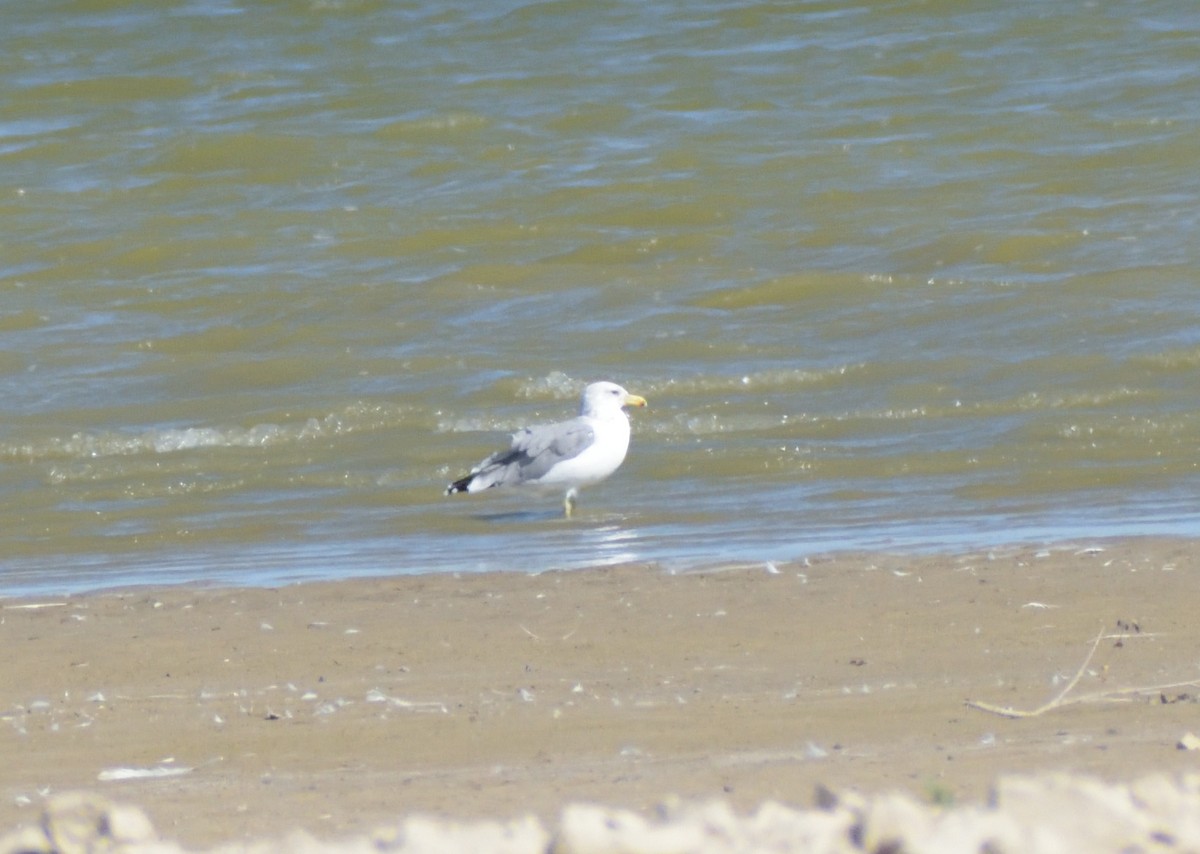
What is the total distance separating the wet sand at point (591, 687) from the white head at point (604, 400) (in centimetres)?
235

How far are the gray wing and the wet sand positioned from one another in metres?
1.92

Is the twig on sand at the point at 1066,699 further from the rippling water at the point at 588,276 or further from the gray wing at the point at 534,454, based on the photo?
the gray wing at the point at 534,454

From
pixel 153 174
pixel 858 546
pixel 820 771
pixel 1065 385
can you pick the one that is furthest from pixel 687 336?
pixel 820 771

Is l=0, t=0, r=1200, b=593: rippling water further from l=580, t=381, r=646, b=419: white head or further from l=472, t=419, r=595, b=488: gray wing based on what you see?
l=580, t=381, r=646, b=419: white head

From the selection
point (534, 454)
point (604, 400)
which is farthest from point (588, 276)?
point (534, 454)

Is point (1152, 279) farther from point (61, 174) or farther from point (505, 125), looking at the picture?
point (61, 174)

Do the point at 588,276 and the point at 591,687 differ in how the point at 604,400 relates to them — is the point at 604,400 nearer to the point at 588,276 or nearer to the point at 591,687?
the point at 591,687

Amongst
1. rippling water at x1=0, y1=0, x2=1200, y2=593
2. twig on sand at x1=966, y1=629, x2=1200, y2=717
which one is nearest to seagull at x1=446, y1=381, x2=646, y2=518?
rippling water at x1=0, y1=0, x2=1200, y2=593

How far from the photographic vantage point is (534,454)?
8523mm

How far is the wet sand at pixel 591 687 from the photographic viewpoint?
386 cm

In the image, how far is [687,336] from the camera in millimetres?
11453

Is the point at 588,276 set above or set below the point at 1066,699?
below

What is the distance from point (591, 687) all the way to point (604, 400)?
13.3 feet

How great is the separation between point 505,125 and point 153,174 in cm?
283
